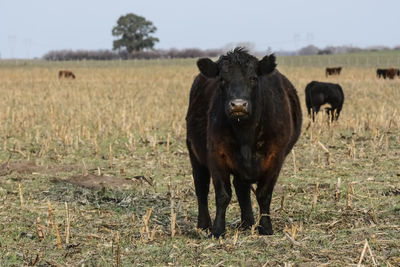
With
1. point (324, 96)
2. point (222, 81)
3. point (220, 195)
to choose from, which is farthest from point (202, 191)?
point (324, 96)

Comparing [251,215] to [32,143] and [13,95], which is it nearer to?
[32,143]

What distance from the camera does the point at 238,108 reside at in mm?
5211

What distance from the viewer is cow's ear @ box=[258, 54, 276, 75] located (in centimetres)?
575

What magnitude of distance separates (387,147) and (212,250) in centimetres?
715

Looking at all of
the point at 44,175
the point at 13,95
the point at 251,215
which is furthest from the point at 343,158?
the point at 13,95

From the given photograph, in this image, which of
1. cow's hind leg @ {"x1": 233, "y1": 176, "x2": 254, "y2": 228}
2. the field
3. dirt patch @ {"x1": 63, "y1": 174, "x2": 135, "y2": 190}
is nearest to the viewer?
the field

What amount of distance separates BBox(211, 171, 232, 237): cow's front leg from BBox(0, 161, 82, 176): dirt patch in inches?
186

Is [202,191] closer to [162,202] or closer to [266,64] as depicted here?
[162,202]

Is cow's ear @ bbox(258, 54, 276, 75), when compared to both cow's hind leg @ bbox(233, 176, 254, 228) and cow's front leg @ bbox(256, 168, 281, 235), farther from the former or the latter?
cow's hind leg @ bbox(233, 176, 254, 228)

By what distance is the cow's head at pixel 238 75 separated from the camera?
5281 millimetres

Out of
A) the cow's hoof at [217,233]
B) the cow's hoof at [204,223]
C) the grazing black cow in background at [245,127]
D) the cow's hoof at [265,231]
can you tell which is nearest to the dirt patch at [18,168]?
the cow's hoof at [204,223]

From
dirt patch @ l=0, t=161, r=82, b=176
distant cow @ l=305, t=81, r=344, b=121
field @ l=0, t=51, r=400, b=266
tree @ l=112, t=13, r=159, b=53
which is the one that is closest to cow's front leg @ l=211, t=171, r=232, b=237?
field @ l=0, t=51, r=400, b=266

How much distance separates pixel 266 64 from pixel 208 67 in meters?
0.59

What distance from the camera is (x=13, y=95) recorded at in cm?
2334
